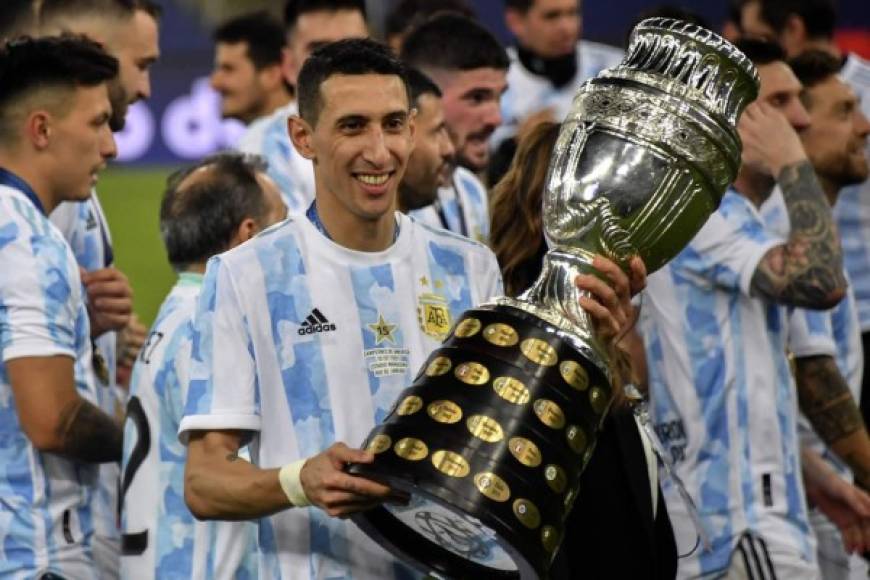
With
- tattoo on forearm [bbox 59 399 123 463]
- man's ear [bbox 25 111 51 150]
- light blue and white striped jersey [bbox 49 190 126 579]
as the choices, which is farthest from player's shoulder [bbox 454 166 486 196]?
tattoo on forearm [bbox 59 399 123 463]

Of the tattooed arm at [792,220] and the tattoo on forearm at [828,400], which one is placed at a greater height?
the tattooed arm at [792,220]

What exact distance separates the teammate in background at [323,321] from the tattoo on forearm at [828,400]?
1.84 m

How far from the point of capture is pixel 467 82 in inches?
250

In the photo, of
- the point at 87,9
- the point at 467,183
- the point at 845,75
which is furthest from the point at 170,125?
the point at 87,9

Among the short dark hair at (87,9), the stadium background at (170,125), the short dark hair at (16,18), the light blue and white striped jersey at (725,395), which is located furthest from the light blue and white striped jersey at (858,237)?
the stadium background at (170,125)

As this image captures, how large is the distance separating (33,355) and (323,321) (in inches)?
41.0

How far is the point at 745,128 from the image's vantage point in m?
5.24

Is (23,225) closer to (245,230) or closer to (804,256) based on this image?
(245,230)

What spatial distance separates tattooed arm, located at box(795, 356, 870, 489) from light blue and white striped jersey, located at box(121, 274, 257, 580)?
1790 millimetres

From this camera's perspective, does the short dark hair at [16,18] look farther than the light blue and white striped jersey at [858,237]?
No

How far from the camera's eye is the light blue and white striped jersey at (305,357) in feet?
11.8

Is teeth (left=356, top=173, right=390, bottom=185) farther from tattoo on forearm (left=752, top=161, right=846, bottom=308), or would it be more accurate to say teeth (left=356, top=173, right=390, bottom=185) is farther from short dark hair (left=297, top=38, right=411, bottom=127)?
tattoo on forearm (left=752, top=161, right=846, bottom=308)

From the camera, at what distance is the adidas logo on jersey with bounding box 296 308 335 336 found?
3.65m

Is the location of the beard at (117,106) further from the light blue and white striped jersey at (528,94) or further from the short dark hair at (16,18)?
the light blue and white striped jersey at (528,94)
